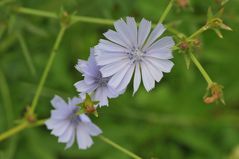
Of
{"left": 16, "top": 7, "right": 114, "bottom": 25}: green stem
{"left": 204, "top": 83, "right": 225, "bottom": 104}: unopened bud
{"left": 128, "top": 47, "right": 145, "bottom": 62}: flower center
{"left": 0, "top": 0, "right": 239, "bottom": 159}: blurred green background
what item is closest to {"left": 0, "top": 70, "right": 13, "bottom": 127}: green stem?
{"left": 0, "top": 0, "right": 239, "bottom": 159}: blurred green background

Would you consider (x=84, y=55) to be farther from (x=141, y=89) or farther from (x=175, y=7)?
(x=175, y=7)

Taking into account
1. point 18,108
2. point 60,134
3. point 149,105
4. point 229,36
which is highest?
point 229,36

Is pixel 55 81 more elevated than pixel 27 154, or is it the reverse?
pixel 55 81

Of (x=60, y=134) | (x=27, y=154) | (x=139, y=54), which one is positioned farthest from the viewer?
(x=27, y=154)

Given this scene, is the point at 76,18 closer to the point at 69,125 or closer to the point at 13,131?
the point at 69,125

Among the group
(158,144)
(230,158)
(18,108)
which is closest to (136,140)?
(158,144)

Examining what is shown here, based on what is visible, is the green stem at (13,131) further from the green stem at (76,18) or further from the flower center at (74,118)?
the green stem at (76,18)

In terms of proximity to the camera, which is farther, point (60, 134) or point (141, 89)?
point (141, 89)

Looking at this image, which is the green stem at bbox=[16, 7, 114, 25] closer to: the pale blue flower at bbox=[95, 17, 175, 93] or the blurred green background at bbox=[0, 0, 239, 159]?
the pale blue flower at bbox=[95, 17, 175, 93]

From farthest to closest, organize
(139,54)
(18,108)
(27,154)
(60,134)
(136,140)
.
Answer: (136,140) → (27,154) → (18,108) → (60,134) → (139,54)
